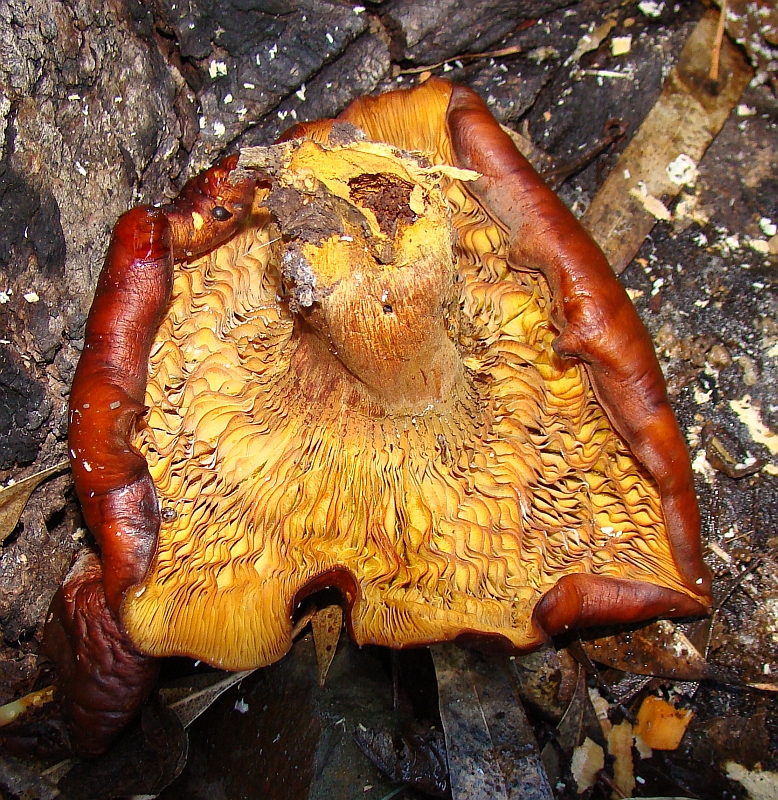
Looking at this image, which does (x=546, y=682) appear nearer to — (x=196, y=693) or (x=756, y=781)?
(x=756, y=781)

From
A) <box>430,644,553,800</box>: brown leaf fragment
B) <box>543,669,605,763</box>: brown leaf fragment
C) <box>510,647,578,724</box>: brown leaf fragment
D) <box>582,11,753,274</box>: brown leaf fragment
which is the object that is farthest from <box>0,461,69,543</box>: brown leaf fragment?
<box>582,11,753,274</box>: brown leaf fragment

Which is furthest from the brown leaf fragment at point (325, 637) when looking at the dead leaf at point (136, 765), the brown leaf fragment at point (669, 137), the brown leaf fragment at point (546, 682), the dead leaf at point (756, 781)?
the brown leaf fragment at point (669, 137)

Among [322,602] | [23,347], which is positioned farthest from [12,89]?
[322,602]

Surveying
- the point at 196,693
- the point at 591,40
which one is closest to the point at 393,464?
the point at 196,693

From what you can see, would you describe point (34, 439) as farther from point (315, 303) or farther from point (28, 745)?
point (315, 303)

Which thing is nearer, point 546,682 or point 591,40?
point 546,682

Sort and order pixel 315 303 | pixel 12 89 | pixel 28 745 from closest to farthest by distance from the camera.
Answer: pixel 315 303, pixel 12 89, pixel 28 745

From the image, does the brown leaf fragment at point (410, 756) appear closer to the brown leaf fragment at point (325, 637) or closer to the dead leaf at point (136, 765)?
the brown leaf fragment at point (325, 637)

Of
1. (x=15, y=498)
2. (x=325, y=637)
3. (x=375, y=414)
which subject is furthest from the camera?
(x=325, y=637)
